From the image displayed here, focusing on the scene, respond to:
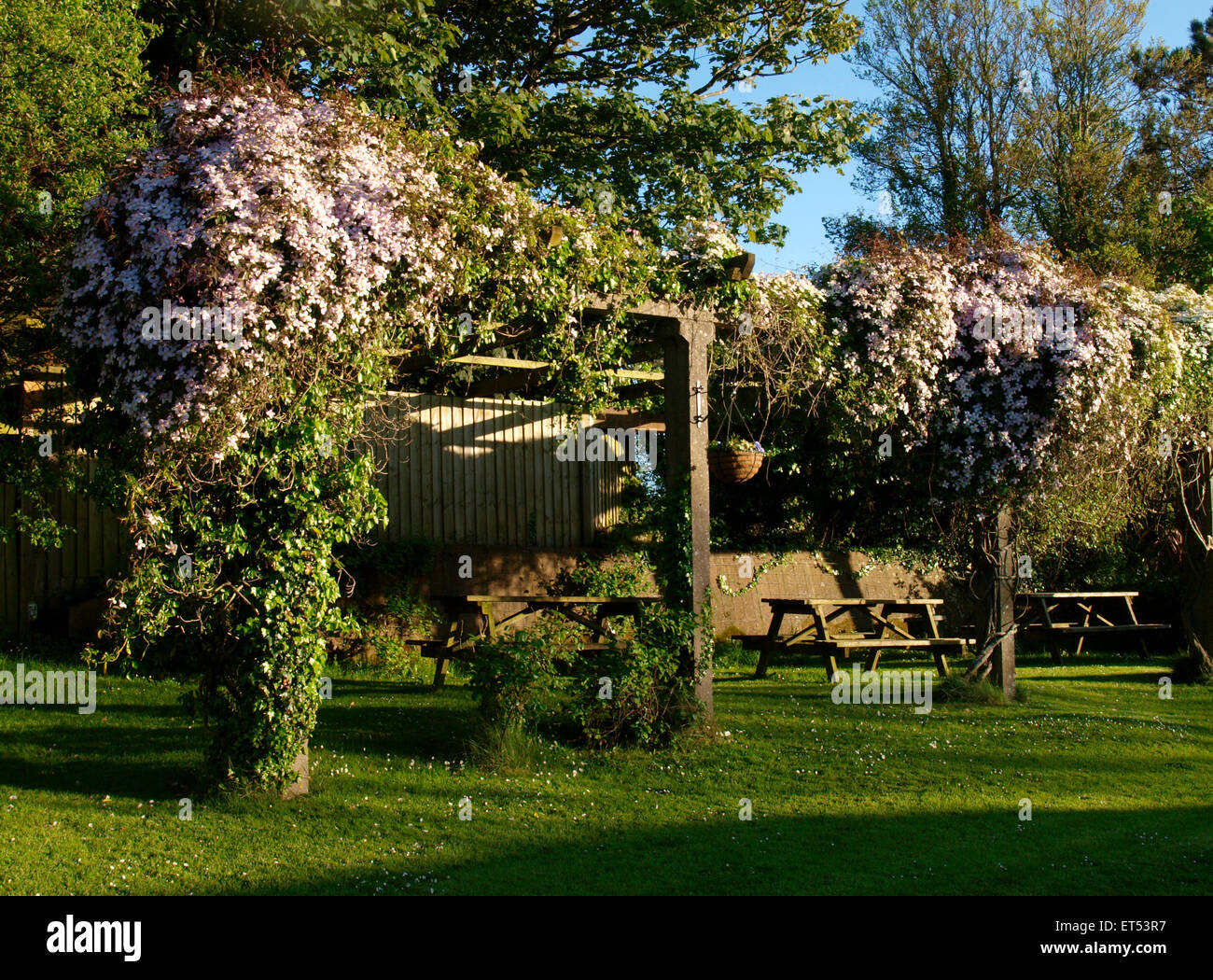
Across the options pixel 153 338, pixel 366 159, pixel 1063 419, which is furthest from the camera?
pixel 1063 419

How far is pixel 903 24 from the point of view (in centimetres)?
2462

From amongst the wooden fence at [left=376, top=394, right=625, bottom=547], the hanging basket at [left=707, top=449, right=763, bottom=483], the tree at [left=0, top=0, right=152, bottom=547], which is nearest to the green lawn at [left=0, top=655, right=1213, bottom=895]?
the hanging basket at [left=707, top=449, right=763, bottom=483]

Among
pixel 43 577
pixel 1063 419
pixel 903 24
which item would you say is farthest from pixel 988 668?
pixel 903 24

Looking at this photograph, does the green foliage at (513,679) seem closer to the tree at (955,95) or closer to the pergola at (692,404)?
the pergola at (692,404)

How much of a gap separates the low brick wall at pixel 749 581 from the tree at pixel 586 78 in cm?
426

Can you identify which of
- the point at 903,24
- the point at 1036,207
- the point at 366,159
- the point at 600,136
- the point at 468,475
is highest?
the point at 903,24

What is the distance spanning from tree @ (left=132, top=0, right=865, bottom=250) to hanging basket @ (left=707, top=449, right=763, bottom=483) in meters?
2.89

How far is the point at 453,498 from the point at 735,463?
4.04 m

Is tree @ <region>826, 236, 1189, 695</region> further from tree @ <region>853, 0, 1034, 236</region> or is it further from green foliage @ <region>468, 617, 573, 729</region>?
tree @ <region>853, 0, 1034, 236</region>

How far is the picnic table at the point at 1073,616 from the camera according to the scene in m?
14.2

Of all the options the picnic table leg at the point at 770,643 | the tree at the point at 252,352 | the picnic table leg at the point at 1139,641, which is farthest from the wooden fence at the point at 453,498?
the picnic table leg at the point at 1139,641

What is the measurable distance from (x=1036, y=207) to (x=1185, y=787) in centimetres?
1961

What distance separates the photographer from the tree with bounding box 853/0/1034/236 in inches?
950
